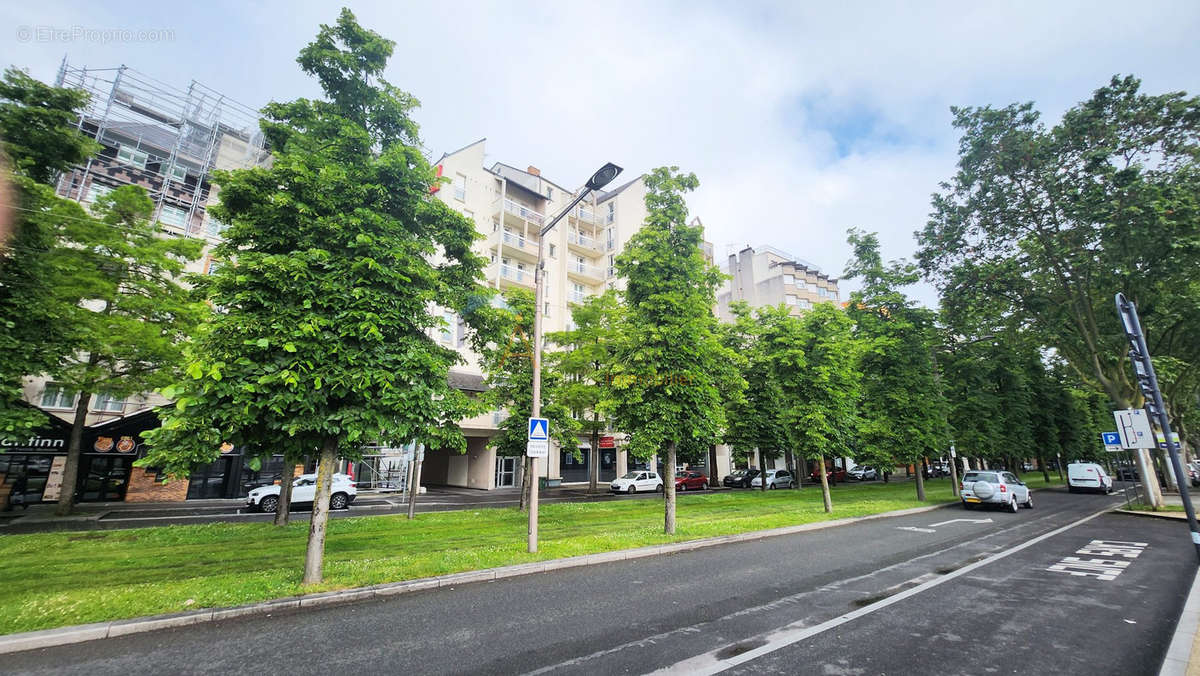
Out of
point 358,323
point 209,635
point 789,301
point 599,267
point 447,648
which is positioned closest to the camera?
point 447,648

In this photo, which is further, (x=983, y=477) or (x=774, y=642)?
(x=983, y=477)

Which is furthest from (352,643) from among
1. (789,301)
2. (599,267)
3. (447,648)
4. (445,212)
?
(789,301)

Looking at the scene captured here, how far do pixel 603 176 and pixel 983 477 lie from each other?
70.0 ft

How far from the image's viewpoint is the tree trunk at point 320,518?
7.20m

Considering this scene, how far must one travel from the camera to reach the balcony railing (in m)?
36.8

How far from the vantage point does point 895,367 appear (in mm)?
22359

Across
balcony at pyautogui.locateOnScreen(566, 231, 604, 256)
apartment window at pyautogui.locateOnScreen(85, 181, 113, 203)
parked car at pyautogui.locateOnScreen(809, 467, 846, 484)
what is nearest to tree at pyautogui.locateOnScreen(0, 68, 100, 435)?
apartment window at pyautogui.locateOnScreen(85, 181, 113, 203)

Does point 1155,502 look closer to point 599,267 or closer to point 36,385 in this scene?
point 599,267

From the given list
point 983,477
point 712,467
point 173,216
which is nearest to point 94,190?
point 173,216

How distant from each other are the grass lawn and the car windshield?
23.5 feet

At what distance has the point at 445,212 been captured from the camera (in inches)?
351

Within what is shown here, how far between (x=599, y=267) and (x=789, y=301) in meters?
26.2

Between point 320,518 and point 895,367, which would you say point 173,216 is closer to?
point 320,518

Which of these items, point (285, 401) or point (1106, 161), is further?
point (1106, 161)
